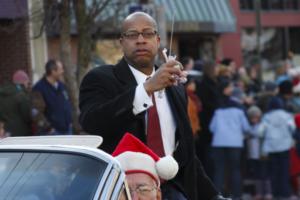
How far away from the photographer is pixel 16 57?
16875 mm

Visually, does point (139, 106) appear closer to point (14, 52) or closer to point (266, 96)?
point (266, 96)

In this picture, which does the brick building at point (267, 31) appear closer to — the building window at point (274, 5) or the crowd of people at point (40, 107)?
the building window at point (274, 5)

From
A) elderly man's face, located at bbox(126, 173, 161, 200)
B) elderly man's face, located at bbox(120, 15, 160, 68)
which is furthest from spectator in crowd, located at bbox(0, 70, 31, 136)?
elderly man's face, located at bbox(126, 173, 161, 200)

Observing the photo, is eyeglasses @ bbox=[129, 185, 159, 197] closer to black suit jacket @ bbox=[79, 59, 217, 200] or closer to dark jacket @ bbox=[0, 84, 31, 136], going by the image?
black suit jacket @ bbox=[79, 59, 217, 200]

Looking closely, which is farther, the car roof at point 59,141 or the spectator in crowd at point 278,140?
the spectator in crowd at point 278,140

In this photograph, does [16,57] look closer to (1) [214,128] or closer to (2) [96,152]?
(1) [214,128]

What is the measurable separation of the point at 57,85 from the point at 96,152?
314 inches

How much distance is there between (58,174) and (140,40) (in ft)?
5.08

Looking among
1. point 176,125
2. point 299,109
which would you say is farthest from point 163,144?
point 299,109

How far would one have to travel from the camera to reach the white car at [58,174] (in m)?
4.23

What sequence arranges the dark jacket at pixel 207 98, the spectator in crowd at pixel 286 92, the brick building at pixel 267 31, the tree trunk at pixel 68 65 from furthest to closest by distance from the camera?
the brick building at pixel 267 31
the spectator in crowd at pixel 286 92
the dark jacket at pixel 207 98
the tree trunk at pixel 68 65

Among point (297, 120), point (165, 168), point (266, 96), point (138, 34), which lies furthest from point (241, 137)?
point (165, 168)

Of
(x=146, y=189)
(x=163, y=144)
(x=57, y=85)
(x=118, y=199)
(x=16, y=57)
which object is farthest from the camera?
(x=16, y=57)

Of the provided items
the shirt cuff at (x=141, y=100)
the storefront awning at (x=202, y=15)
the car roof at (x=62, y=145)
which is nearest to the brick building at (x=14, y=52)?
the storefront awning at (x=202, y=15)
